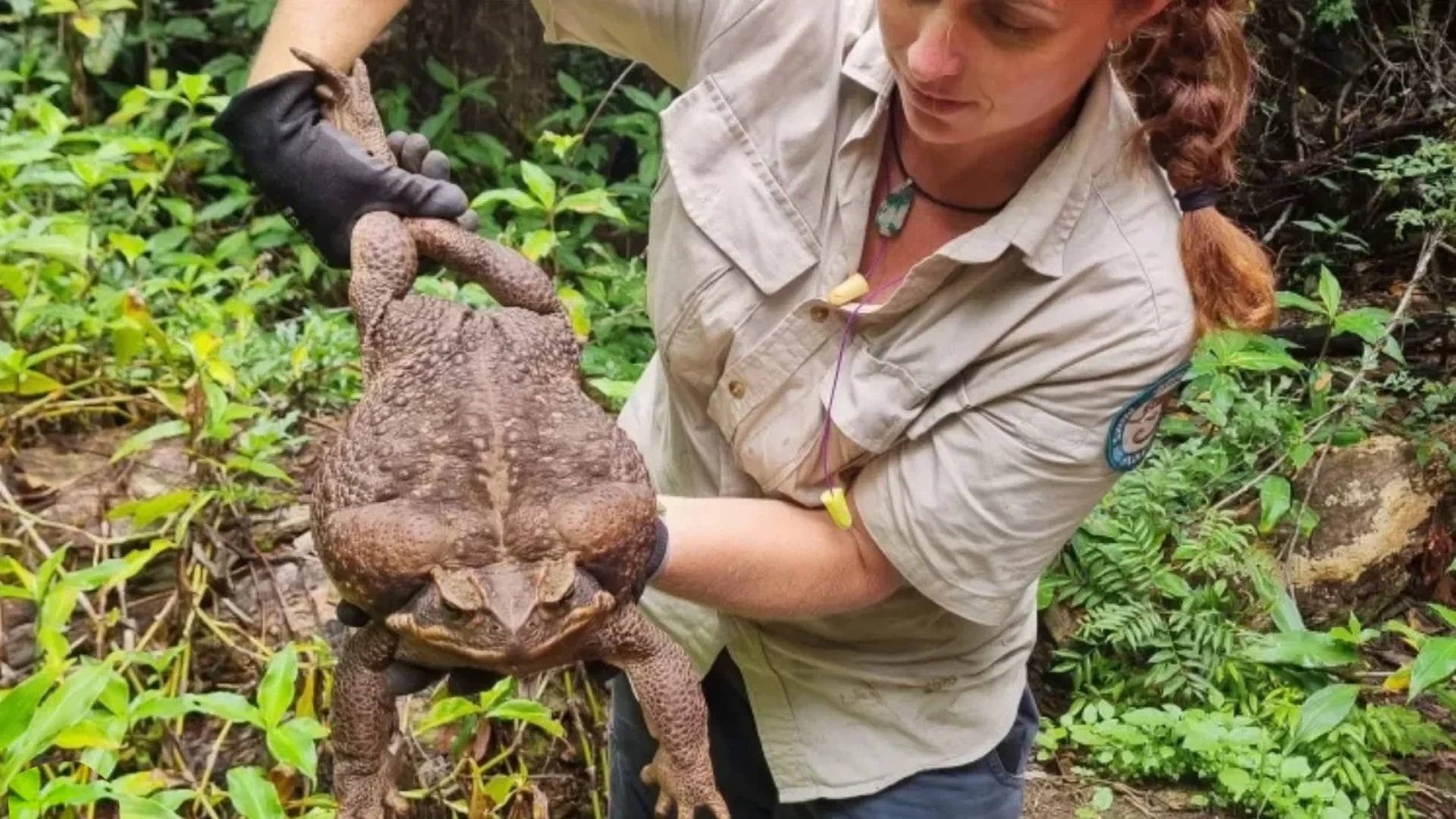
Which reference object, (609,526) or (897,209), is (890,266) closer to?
(897,209)

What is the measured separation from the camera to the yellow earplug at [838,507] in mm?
1958

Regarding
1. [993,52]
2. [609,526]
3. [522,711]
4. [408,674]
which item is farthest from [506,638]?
[522,711]

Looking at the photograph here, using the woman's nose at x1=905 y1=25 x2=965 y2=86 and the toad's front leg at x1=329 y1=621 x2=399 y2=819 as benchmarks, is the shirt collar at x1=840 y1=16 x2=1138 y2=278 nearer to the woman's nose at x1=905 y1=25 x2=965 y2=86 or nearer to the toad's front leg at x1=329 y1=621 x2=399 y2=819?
the woman's nose at x1=905 y1=25 x2=965 y2=86

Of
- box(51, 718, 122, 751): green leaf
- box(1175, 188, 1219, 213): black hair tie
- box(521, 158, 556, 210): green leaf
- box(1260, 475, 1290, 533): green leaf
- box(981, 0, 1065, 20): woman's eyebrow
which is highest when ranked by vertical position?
box(981, 0, 1065, 20): woman's eyebrow

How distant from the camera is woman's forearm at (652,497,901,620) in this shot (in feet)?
5.90

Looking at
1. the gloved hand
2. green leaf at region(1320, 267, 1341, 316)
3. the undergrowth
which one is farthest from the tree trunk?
the gloved hand

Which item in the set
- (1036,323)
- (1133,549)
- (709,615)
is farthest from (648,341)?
(1036,323)

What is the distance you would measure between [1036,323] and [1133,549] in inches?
82.6

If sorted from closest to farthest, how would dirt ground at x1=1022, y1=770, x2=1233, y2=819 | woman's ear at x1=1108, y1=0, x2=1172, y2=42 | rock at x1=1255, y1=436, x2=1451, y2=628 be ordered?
woman's ear at x1=1108, y1=0, x2=1172, y2=42 → dirt ground at x1=1022, y1=770, x2=1233, y2=819 → rock at x1=1255, y1=436, x2=1451, y2=628

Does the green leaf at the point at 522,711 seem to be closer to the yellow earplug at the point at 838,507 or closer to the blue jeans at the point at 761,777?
the blue jeans at the point at 761,777

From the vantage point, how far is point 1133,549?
3738 millimetres

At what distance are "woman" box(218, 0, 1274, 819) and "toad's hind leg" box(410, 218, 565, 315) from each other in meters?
0.05

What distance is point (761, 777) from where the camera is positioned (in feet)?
7.90

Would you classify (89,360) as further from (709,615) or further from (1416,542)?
(1416,542)
